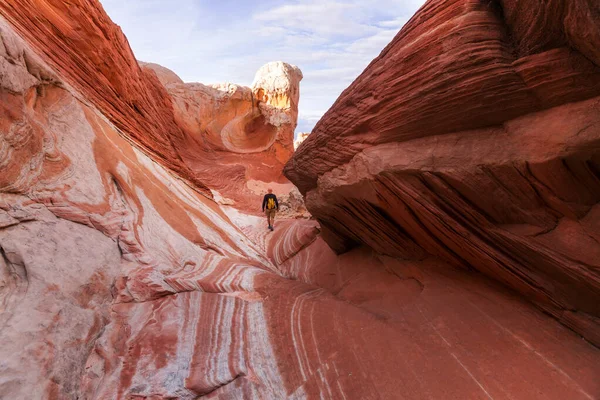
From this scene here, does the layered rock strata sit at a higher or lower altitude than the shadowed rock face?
higher

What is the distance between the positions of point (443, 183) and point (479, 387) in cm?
188

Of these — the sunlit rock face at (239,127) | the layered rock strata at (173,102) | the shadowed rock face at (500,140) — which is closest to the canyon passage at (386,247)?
the shadowed rock face at (500,140)

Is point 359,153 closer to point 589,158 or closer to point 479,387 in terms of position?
point 589,158

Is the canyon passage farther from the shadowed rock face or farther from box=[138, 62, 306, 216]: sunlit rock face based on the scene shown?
box=[138, 62, 306, 216]: sunlit rock face

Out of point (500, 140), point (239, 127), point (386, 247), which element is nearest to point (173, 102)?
point (239, 127)

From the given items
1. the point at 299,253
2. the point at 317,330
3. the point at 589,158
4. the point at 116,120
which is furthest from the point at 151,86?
the point at 589,158

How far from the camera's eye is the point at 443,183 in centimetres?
320

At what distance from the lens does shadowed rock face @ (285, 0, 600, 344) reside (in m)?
2.30

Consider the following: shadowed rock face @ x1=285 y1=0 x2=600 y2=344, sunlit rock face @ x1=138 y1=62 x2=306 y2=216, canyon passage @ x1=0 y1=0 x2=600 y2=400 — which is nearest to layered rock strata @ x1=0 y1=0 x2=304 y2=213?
sunlit rock face @ x1=138 y1=62 x2=306 y2=216

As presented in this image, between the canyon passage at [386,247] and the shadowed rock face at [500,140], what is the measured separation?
0.7 inches

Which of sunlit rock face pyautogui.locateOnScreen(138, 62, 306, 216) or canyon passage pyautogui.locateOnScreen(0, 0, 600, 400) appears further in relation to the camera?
sunlit rock face pyautogui.locateOnScreen(138, 62, 306, 216)

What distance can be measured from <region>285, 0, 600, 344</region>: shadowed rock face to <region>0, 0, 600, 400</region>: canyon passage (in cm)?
2

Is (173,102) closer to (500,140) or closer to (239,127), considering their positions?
(239,127)

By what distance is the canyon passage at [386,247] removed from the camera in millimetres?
2275
